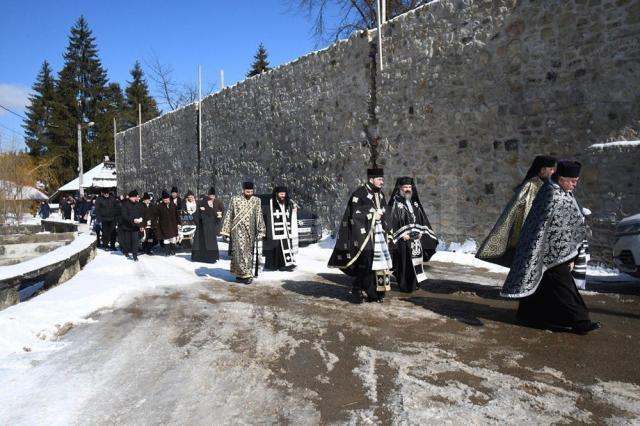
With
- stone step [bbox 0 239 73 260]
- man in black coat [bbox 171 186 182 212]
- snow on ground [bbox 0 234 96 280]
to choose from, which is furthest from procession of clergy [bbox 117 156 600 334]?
stone step [bbox 0 239 73 260]

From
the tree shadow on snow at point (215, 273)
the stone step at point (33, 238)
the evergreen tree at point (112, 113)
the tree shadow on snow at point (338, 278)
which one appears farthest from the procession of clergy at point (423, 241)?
the evergreen tree at point (112, 113)

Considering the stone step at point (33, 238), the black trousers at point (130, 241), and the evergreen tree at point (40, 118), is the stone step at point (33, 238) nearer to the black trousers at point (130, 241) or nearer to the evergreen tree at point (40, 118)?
the black trousers at point (130, 241)

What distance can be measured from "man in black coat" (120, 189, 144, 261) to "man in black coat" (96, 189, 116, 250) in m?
2.54

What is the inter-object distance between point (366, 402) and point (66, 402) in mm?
2002

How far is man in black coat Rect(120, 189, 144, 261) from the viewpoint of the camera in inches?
444

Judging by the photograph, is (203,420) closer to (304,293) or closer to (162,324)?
(162,324)

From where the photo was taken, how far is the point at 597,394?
3.18 meters

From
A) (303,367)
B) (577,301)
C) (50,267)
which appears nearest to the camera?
(303,367)

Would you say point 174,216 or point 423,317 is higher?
point 174,216

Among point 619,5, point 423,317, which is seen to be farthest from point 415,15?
point 423,317

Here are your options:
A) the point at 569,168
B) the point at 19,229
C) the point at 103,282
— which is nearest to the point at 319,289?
the point at 103,282

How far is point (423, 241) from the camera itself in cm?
695

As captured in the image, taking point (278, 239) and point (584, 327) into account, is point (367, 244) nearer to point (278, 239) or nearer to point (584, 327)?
point (584, 327)

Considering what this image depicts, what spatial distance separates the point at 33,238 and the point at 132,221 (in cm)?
412
